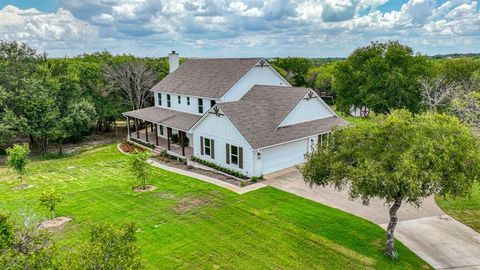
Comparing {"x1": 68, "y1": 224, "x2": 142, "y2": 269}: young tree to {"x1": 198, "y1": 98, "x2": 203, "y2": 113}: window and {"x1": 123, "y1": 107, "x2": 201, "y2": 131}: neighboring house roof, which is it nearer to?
{"x1": 123, "y1": 107, "x2": 201, "y2": 131}: neighboring house roof

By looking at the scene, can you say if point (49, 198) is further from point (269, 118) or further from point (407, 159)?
point (407, 159)

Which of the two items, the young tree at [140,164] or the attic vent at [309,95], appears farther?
the attic vent at [309,95]

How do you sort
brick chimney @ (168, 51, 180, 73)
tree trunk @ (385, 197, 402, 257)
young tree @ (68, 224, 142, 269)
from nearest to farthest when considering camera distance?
young tree @ (68, 224, 142, 269) → tree trunk @ (385, 197, 402, 257) → brick chimney @ (168, 51, 180, 73)

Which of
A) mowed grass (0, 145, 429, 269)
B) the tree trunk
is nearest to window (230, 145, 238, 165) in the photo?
mowed grass (0, 145, 429, 269)

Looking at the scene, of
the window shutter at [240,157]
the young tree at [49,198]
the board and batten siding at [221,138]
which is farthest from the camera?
the window shutter at [240,157]

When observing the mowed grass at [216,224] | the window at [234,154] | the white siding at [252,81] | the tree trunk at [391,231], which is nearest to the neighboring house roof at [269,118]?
the white siding at [252,81]

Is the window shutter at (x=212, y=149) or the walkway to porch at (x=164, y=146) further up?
the window shutter at (x=212, y=149)

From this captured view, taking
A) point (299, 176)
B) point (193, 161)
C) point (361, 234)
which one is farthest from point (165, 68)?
point (361, 234)

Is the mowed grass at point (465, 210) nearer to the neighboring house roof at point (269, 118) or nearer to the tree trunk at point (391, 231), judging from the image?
the tree trunk at point (391, 231)
